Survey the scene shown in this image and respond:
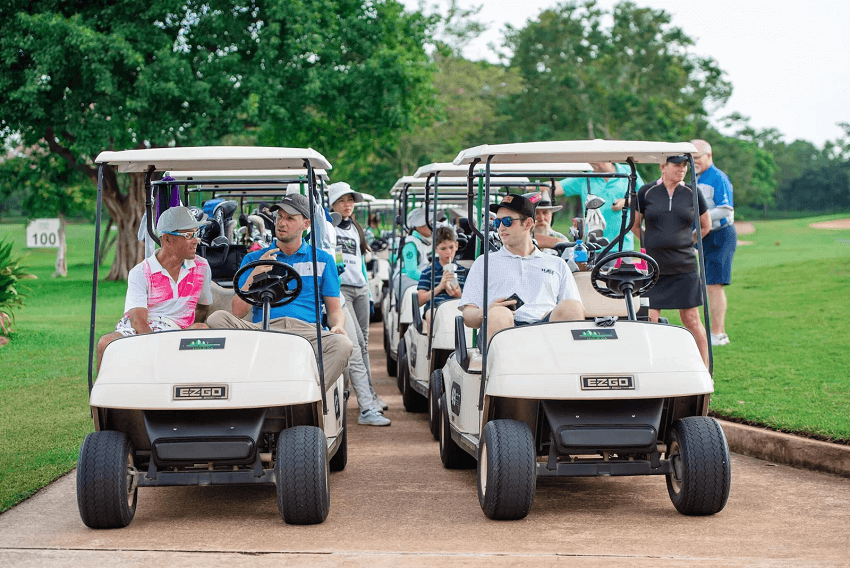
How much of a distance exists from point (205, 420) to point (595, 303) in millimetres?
2898

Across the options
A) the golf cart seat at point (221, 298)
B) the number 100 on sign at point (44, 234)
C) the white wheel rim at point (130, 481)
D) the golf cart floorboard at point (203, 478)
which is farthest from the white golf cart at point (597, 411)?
the number 100 on sign at point (44, 234)

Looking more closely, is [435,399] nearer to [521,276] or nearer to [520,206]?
[521,276]

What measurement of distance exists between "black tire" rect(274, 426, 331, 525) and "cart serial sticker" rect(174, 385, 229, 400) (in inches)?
14.2

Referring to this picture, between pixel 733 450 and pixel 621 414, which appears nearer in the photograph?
pixel 621 414

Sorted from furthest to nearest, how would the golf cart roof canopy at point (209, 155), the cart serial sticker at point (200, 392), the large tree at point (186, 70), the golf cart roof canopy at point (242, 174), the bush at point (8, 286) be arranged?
1. the large tree at point (186, 70)
2. the bush at point (8, 286)
3. the golf cart roof canopy at point (242, 174)
4. the golf cart roof canopy at point (209, 155)
5. the cart serial sticker at point (200, 392)

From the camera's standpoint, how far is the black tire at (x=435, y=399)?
→ 6422 millimetres

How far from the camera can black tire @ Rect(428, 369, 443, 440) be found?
642 cm

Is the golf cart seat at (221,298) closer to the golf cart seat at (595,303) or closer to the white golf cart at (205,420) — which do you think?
the white golf cart at (205,420)

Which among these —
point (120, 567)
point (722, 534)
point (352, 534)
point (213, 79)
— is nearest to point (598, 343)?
point (722, 534)

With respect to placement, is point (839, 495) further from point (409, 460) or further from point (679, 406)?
point (409, 460)

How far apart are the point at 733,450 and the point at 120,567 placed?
385 centimetres

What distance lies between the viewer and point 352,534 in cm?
454

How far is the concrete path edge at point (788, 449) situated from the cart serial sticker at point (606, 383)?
177 cm

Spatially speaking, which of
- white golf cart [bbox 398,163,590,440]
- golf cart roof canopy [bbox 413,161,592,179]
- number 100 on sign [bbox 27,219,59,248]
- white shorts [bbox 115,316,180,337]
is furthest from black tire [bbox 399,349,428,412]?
number 100 on sign [bbox 27,219,59,248]
